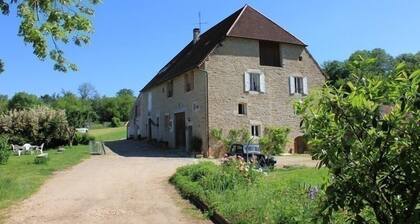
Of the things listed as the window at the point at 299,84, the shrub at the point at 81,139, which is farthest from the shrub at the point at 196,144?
the shrub at the point at 81,139

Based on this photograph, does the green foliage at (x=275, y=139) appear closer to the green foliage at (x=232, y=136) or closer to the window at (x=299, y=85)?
the green foliage at (x=232, y=136)

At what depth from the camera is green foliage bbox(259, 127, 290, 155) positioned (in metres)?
32.8

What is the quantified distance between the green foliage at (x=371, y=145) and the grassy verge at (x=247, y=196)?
911 mm

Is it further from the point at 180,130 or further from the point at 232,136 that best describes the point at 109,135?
the point at 232,136

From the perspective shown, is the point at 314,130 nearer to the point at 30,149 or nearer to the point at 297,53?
the point at 297,53

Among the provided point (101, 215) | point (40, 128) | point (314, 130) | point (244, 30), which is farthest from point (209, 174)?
point (40, 128)

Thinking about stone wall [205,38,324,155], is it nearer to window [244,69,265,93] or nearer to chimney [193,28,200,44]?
window [244,69,265,93]

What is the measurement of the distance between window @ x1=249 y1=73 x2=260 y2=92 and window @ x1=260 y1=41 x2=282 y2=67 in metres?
1.09

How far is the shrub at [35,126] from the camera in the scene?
41.0 m

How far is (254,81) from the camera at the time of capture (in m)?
34.4

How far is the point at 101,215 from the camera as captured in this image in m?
10.6

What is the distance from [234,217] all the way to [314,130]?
485 cm

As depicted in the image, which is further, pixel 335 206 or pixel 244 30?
pixel 244 30

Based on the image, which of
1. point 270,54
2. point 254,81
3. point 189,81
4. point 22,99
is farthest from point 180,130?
point 22,99
